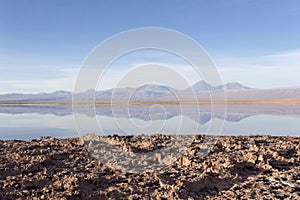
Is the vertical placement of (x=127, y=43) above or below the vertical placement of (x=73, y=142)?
above

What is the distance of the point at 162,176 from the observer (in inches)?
322

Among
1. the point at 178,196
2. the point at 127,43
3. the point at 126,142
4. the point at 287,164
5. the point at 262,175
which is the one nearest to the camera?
the point at 178,196

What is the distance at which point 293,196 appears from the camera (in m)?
7.20

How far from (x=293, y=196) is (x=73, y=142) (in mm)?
7449

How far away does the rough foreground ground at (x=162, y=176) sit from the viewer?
727cm

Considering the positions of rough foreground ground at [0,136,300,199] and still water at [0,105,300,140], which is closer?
rough foreground ground at [0,136,300,199]

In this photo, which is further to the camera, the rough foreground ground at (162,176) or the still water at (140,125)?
the still water at (140,125)

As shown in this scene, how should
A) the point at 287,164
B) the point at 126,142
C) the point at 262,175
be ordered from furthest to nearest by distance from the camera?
1. the point at 126,142
2. the point at 287,164
3. the point at 262,175

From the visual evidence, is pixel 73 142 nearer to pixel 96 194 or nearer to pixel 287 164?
pixel 96 194

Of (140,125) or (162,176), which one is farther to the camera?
(140,125)

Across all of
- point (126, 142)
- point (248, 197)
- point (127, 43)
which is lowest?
point (248, 197)

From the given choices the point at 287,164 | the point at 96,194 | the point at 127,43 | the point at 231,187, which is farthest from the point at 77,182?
the point at 287,164

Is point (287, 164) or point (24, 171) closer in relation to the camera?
point (24, 171)

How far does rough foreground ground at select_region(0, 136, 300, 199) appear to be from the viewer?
7.27 meters
